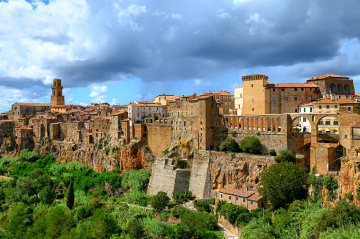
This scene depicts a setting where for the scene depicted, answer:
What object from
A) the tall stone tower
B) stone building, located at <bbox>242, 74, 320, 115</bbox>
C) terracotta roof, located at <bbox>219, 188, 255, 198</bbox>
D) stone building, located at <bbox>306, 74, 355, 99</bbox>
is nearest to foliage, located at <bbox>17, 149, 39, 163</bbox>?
the tall stone tower

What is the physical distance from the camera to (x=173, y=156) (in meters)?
47.2

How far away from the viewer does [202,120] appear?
4597cm

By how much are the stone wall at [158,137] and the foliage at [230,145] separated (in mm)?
9830

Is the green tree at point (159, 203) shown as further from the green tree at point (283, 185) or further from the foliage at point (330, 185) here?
the foliage at point (330, 185)

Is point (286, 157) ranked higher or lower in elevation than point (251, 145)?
lower

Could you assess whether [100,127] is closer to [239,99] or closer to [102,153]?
[102,153]

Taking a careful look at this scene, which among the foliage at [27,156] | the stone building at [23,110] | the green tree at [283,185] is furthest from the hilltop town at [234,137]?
the stone building at [23,110]

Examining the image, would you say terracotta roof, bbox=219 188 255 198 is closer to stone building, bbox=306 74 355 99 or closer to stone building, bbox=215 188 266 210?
stone building, bbox=215 188 266 210

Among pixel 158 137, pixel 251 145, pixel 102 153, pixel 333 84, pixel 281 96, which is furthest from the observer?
pixel 102 153

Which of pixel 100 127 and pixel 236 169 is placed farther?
pixel 100 127

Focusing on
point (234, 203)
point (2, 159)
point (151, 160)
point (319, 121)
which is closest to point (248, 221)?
point (234, 203)

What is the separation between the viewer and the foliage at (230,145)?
43125mm

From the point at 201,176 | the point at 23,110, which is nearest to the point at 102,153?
the point at 201,176

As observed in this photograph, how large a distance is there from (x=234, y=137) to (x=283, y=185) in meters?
12.2
